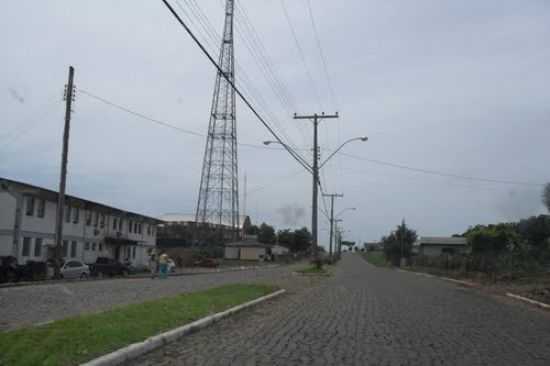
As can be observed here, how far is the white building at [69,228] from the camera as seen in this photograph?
125ft

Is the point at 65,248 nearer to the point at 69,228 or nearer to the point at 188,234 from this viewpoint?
the point at 69,228

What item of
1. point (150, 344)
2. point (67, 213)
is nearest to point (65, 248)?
point (67, 213)

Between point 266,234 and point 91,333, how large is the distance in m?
142

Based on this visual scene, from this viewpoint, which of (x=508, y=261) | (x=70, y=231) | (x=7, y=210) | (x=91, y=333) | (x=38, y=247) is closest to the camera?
(x=91, y=333)

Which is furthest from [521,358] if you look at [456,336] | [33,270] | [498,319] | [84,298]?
[33,270]

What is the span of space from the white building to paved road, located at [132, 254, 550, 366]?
25.8 meters

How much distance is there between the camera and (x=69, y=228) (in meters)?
45.8

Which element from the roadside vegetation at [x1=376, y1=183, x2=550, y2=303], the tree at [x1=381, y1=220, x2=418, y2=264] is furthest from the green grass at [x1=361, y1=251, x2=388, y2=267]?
the roadside vegetation at [x1=376, y1=183, x2=550, y2=303]

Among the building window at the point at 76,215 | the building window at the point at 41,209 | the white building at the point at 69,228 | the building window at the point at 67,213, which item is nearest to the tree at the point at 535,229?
the white building at the point at 69,228

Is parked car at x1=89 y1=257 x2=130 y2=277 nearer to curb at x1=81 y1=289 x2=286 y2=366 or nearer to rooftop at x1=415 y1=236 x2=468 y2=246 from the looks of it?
curb at x1=81 y1=289 x2=286 y2=366

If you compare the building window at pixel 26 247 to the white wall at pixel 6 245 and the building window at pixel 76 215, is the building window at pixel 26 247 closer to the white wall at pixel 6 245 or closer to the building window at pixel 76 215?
the white wall at pixel 6 245

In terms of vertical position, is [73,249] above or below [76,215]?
below

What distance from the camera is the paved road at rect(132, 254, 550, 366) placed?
29.8 feet

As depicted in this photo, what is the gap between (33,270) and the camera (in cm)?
3344
